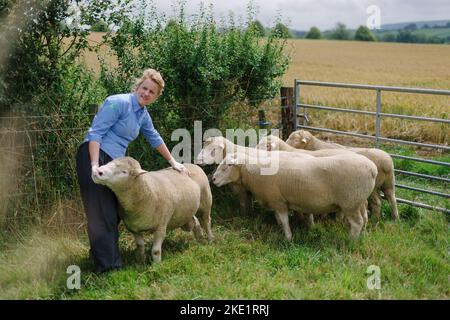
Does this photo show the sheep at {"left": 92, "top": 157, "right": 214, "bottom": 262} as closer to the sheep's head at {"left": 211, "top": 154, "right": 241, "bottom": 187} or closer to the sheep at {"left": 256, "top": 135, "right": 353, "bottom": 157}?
the sheep's head at {"left": 211, "top": 154, "right": 241, "bottom": 187}

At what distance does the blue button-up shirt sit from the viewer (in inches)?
214

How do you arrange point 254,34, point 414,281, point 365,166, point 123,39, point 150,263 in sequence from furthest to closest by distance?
point 254,34, point 123,39, point 365,166, point 150,263, point 414,281

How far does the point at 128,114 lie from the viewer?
558 cm

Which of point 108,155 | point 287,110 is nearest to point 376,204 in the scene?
point 287,110

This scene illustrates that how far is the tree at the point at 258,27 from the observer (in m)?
8.75

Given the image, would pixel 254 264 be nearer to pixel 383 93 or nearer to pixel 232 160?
pixel 232 160

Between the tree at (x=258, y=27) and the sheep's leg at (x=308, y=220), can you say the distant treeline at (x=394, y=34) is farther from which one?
the sheep's leg at (x=308, y=220)

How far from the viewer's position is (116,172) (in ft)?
17.4

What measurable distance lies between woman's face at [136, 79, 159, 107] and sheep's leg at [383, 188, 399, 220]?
3.52m

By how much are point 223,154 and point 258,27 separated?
252cm

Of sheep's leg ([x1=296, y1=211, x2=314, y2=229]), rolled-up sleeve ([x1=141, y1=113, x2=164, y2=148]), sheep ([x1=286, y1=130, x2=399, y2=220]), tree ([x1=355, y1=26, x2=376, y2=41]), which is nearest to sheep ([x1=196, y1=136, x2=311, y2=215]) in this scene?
sheep's leg ([x1=296, y1=211, x2=314, y2=229])

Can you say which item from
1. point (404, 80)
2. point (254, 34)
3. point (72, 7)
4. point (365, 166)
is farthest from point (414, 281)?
point (404, 80)

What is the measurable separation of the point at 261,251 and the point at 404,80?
Answer: 23140 millimetres

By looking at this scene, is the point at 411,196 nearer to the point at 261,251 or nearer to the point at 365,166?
the point at 365,166
